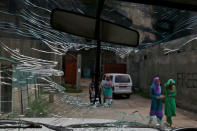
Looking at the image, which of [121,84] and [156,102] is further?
[121,84]

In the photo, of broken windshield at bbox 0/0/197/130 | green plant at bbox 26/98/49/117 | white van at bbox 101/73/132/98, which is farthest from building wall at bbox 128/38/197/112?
green plant at bbox 26/98/49/117

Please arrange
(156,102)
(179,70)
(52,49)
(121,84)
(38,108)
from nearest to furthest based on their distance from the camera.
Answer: (38,108) → (52,49) → (156,102) → (179,70) → (121,84)

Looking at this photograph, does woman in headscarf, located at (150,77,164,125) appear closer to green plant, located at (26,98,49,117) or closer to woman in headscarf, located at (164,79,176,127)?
woman in headscarf, located at (164,79,176,127)

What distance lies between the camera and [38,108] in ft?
6.84

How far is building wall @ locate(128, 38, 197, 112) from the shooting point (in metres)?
7.43

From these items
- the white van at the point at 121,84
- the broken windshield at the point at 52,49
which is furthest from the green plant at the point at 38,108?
the white van at the point at 121,84

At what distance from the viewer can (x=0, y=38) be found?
201 centimetres

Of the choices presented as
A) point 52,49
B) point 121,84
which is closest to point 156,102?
point 52,49

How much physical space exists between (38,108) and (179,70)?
7.20 meters

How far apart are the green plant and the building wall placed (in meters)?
4.30

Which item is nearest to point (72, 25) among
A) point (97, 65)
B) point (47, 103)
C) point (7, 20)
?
point (97, 65)

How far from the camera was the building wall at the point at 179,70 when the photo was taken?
24.4ft

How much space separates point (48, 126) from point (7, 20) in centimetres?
111

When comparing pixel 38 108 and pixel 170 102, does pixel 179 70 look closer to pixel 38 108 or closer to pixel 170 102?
pixel 170 102
